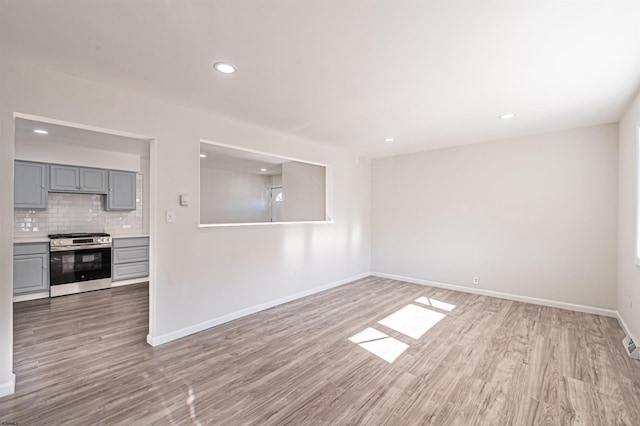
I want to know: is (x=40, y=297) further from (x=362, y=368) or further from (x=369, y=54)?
(x=369, y=54)

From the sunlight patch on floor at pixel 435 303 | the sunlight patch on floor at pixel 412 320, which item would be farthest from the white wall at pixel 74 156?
the sunlight patch on floor at pixel 435 303

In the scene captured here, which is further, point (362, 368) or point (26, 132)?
point (26, 132)

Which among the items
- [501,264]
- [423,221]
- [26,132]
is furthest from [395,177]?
[26,132]

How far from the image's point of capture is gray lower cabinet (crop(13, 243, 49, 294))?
14.1 ft

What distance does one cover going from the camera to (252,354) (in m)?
→ 2.72

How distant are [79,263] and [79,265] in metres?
0.03

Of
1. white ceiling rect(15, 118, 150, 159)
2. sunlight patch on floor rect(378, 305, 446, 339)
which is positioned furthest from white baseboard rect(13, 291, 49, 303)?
sunlight patch on floor rect(378, 305, 446, 339)

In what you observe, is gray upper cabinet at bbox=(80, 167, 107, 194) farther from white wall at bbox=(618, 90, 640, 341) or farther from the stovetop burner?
white wall at bbox=(618, 90, 640, 341)

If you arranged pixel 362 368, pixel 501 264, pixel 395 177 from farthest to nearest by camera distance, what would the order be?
pixel 395 177, pixel 501 264, pixel 362 368

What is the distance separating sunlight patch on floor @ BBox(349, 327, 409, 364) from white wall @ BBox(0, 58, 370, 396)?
153 cm

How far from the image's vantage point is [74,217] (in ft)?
17.1

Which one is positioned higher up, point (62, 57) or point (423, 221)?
point (62, 57)

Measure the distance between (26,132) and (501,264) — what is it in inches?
293

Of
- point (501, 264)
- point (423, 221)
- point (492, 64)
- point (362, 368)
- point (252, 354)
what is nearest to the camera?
point (492, 64)
